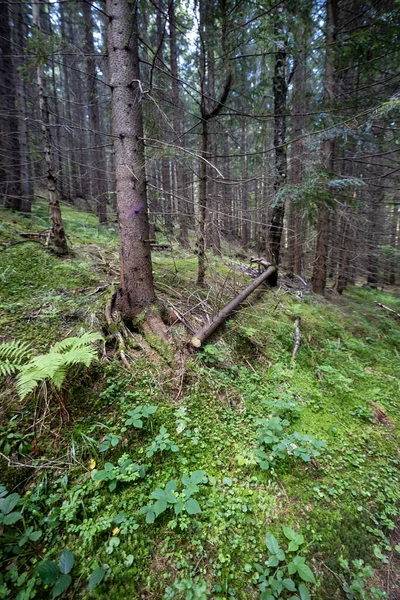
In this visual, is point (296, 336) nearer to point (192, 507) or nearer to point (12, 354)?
point (192, 507)

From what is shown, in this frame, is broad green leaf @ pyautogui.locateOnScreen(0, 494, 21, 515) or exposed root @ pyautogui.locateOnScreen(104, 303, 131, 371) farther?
exposed root @ pyautogui.locateOnScreen(104, 303, 131, 371)

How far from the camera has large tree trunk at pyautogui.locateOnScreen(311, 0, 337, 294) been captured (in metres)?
6.12

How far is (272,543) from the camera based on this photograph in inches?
71.9

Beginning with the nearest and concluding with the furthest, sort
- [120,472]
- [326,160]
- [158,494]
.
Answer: [158,494] < [120,472] < [326,160]

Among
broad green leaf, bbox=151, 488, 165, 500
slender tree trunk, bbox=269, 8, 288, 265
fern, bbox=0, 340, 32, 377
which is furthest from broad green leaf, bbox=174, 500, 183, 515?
slender tree trunk, bbox=269, 8, 288, 265

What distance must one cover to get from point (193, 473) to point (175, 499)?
0.81 feet

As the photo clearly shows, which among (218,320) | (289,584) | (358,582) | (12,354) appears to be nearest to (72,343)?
(12,354)

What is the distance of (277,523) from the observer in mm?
2004

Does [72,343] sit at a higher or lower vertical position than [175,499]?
higher

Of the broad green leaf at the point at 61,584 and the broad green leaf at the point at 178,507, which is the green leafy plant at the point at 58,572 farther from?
the broad green leaf at the point at 178,507

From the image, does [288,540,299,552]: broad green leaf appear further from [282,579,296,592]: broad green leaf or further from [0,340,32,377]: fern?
[0,340,32,377]: fern

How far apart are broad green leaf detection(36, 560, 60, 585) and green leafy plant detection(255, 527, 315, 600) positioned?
131cm

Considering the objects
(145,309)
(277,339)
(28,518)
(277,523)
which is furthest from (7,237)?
(277,523)

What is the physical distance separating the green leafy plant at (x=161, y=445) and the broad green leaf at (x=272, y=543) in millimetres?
894
